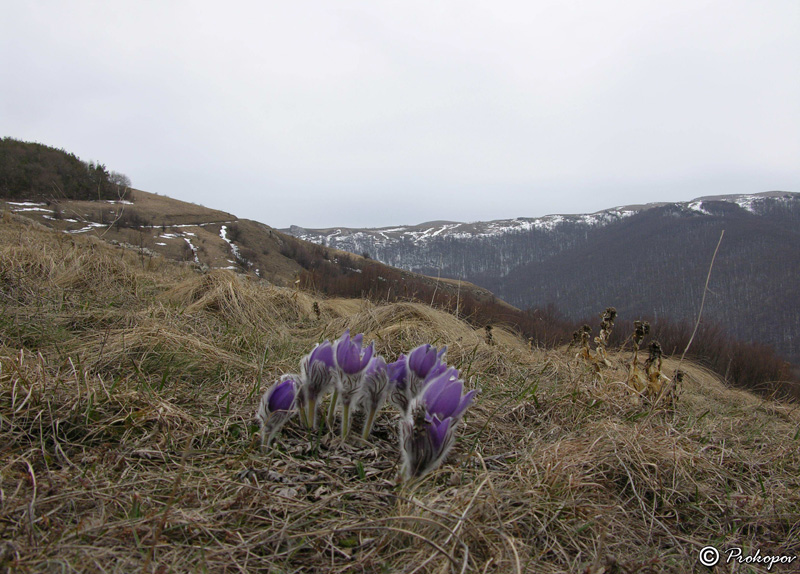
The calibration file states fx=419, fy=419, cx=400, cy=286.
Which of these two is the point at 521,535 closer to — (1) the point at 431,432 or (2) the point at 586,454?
(1) the point at 431,432

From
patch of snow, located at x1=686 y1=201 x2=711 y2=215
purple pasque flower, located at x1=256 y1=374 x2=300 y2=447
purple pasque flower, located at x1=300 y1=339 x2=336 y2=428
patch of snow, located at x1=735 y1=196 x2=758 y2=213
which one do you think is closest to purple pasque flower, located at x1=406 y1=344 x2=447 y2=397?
purple pasque flower, located at x1=300 y1=339 x2=336 y2=428

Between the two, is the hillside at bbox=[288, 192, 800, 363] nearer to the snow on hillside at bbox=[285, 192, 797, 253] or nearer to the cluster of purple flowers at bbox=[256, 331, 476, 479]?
the snow on hillside at bbox=[285, 192, 797, 253]

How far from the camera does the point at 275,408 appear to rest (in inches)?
58.6

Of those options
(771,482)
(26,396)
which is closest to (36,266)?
(26,396)

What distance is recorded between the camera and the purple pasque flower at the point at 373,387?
144cm

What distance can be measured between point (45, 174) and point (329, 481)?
124 feet

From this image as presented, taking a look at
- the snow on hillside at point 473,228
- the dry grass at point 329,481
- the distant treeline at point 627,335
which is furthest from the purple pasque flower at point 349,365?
the snow on hillside at point 473,228

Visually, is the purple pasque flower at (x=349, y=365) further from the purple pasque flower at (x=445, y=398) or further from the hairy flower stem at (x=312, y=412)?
the purple pasque flower at (x=445, y=398)

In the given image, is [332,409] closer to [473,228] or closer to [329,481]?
[329,481]

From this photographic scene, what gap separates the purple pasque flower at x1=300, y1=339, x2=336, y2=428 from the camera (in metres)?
1.45

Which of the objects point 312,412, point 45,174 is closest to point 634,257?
point 45,174

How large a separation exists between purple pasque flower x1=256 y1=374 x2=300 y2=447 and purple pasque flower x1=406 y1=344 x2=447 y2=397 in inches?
16.7

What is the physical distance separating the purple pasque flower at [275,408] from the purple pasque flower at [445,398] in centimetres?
51

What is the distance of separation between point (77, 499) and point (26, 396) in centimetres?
66
